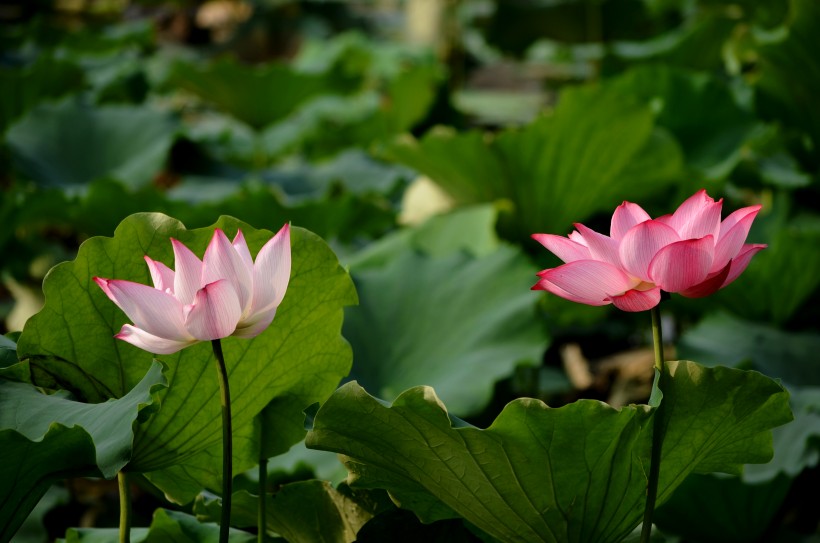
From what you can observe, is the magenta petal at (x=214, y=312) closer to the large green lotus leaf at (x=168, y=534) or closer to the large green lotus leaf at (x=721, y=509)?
the large green lotus leaf at (x=168, y=534)

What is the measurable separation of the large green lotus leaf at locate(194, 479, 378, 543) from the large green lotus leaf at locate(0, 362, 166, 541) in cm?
14

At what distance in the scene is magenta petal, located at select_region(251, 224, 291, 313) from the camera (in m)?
0.60

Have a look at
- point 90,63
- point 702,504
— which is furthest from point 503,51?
point 702,504

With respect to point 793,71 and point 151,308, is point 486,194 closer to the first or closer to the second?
point 793,71

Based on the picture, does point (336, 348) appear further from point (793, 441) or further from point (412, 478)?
point (793, 441)

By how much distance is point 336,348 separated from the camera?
74 centimetres

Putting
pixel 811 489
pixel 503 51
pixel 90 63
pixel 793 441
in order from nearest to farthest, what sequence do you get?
pixel 793 441
pixel 811 489
pixel 90 63
pixel 503 51

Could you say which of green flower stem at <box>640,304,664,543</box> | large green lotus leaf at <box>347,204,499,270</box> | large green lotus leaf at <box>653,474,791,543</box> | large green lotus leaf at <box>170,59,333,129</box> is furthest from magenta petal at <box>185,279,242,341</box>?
large green lotus leaf at <box>170,59,333,129</box>

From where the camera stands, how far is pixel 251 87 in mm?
2525

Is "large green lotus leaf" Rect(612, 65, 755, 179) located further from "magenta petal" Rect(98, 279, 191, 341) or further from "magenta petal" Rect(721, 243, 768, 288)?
"magenta petal" Rect(98, 279, 191, 341)

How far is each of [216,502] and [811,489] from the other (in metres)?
1.02

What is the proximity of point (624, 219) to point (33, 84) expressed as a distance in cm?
207

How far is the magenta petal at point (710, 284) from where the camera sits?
0.59 metres

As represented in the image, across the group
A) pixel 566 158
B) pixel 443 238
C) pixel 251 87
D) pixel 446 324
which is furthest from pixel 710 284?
pixel 251 87
